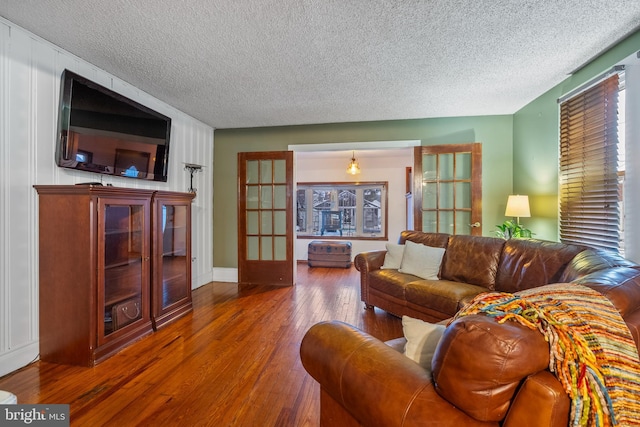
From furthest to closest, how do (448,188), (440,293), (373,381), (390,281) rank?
(448,188)
(390,281)
(440,293)
(373,381)

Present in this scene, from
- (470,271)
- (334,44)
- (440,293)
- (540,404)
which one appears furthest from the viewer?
(470,271)

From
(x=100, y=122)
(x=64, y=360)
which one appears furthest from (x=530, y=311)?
(x=100, y=122)

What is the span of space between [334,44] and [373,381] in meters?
2.31

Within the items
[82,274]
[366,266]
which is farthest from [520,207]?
[82,274]

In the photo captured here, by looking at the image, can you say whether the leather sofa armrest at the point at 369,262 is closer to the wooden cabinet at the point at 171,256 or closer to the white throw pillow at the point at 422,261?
the white throw pillow at the point at 422,261

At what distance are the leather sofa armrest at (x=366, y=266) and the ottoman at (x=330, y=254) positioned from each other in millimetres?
2421

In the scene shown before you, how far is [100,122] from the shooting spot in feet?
8.68

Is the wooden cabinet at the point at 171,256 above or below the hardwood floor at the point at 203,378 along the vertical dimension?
above

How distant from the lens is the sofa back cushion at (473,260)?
2889 millimetres

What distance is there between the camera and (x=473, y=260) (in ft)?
9.89

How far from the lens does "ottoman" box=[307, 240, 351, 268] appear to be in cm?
601

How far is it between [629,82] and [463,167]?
76.6 inches

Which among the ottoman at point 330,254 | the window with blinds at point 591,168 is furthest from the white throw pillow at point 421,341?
the ottoman at point 330,254

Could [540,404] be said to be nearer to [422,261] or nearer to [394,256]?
[422,261]
